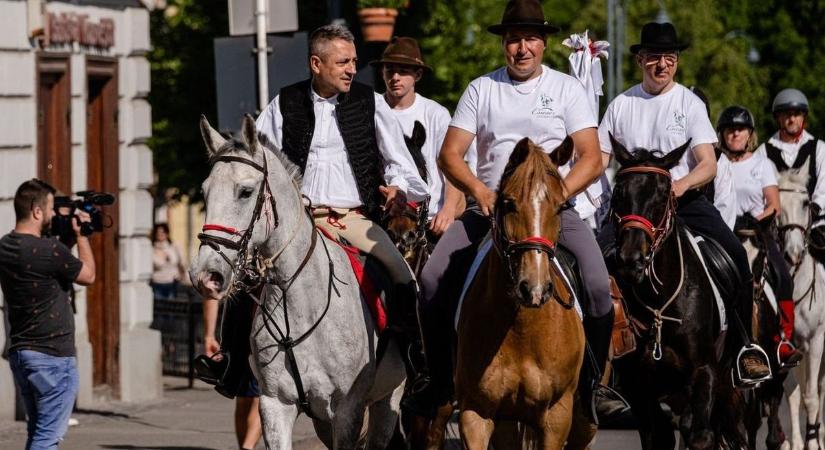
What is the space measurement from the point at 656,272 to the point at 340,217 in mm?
2045

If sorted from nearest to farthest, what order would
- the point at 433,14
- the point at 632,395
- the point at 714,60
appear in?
the point at 632,395 < the point at 433,14 < the point at 714,60

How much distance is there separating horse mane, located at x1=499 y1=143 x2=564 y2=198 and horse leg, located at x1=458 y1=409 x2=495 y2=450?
1.19 metres

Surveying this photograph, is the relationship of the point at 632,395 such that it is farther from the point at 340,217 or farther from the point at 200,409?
the point at 200,409

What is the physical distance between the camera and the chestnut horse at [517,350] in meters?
8.86

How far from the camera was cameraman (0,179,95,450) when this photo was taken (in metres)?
11.6

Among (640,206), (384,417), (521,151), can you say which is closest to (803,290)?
(640,206)

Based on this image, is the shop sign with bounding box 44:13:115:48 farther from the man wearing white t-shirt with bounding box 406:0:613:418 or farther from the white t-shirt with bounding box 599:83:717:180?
the man wearing white t-shirt with bounding box 406:0:613:418

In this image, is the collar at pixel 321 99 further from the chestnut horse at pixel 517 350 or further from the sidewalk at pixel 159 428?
the sidewalk at pixel 159 428

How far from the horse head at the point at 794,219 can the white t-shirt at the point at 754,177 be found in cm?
62

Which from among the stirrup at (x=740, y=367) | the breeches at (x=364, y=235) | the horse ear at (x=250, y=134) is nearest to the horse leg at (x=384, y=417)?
the breeches at (x=364, y=235)

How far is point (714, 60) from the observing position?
168ft

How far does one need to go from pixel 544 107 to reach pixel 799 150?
22.5 ft

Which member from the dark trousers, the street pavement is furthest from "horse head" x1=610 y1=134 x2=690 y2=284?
the street pavement

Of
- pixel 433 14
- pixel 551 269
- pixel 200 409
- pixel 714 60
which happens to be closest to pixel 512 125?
pixel 551 269
